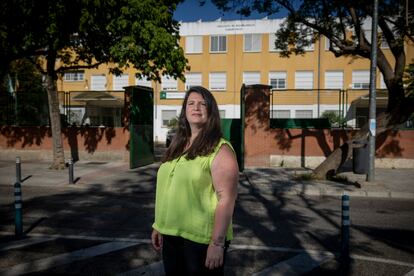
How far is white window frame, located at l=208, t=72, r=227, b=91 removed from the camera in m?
38.4

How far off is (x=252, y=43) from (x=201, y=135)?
36.8 meters

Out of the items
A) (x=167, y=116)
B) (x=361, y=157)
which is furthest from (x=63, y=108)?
(x=167, y=116)

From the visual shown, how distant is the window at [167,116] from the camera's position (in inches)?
1543

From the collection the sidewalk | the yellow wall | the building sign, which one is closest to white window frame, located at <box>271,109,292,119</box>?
the sidewalk

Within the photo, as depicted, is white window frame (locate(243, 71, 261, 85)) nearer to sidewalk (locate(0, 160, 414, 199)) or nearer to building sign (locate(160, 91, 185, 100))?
building sign (locate(160, 91, 185, 100))

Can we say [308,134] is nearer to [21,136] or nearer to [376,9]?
[376,9]

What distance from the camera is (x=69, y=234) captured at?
6379 mm

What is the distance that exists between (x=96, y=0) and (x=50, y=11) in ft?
5.75

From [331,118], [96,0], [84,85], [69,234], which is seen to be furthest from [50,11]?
[84,85]

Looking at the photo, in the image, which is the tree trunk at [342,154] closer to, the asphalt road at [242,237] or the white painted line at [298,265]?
the asphalt road at [242,237]

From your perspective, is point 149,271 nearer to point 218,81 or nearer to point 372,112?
point 372,112

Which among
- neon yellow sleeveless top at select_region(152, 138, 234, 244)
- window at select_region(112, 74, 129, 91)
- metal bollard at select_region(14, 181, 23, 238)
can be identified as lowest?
metal bollard at select_region(14, 181, 23, 238)

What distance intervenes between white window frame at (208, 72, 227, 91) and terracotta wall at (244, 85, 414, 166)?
2259 cm

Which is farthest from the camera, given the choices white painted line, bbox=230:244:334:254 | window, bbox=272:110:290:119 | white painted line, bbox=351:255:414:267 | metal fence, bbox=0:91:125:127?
metal fence, bbox=0:91:125:127
